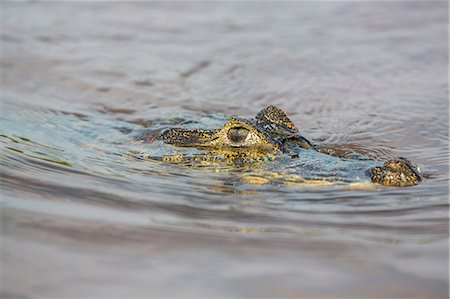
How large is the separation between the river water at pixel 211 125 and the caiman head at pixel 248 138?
283mm

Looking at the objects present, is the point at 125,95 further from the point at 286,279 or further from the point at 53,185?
the point at 286,279

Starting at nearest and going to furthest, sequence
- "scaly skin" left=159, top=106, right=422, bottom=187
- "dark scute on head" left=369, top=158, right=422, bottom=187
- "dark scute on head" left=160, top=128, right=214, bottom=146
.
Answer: "dark scute on head" left=369, top=158, right=422, bottom=187, "scaly skin" left=159, top=106, right=422, bottom=187, "dark scute on head" left=160, top=128, right=214, bottom=146

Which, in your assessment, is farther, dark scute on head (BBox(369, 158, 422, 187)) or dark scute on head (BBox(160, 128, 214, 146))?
dark scute on head (BBox(160, 128, 214, 146))

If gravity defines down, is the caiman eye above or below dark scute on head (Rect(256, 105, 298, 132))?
below

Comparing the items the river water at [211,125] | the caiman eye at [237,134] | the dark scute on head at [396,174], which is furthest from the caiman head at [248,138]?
the dark scute on head at [396,174]

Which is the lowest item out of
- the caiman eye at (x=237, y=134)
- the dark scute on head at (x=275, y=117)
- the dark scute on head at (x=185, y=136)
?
the caiman eye at (x=237, y=134)

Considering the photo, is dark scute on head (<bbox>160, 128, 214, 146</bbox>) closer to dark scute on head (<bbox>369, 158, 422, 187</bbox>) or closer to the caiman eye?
the caiman eye

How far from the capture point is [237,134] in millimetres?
5402

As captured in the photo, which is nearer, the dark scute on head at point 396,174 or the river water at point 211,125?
the river water at point 211,125

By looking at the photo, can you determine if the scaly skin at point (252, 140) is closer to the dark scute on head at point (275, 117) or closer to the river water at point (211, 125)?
the dark scute on head at point (275, 117)

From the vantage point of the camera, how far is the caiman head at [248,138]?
5340 mm

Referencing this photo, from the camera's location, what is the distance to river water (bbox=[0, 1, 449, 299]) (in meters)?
→ 3.12

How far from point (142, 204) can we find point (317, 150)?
6.47 ft

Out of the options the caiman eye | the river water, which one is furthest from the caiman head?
the river water
